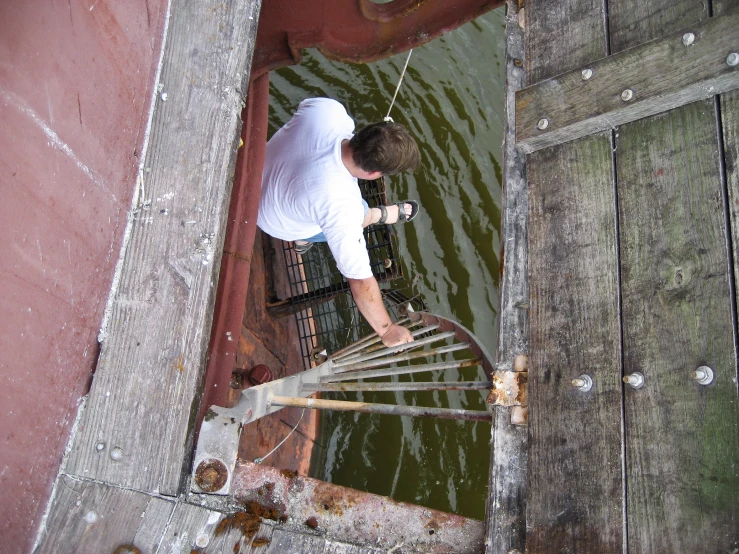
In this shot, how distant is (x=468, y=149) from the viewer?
23.3 ft

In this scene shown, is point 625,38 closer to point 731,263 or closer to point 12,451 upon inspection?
point 731,263

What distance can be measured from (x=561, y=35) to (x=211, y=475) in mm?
2187

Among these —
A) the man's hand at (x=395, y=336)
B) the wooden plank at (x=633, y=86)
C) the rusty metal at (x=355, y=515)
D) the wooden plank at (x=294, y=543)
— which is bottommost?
the wooden plank at (x=294, y=543)

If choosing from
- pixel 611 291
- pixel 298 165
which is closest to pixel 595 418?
pixel 611 291

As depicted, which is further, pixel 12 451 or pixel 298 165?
pixel 298 165

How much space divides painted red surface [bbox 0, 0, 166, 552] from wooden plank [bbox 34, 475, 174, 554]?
0.20 feet

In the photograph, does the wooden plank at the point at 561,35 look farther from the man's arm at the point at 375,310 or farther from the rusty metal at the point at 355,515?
the rusty metal at the point at 355,515

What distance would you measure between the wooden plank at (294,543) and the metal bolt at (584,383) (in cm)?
104

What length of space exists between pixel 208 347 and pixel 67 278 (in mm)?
646

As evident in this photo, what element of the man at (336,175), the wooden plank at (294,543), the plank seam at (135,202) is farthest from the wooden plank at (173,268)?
the man at (336,175)

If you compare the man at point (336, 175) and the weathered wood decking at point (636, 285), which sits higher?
the man at point (336, 175)

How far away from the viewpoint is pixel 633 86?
79.3 inches

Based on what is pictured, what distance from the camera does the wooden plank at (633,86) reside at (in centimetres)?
186

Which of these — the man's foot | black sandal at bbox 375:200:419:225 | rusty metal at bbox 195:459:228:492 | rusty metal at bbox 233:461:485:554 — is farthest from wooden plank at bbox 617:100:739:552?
black sandal at bbox 375:200:419:225
